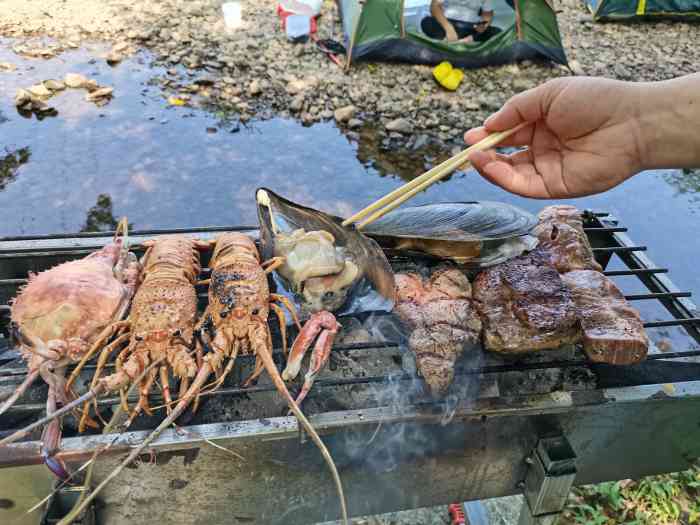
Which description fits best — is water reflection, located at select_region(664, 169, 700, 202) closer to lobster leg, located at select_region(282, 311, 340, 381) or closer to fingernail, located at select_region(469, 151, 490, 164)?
fingernail, located at select_region(469, 151, 490, 164)

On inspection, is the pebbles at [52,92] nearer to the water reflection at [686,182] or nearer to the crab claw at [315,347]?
the crab claw at [315,347]

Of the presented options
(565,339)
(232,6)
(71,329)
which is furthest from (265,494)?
(232,6)

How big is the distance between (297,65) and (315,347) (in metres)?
8.14

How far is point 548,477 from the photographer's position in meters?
2.52

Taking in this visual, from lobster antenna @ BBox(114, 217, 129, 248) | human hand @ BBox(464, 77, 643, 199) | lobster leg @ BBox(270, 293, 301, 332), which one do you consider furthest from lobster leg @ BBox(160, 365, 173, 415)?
human hand @ BBox(464, 77, 643, 199)

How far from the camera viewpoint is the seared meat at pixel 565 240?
312cm

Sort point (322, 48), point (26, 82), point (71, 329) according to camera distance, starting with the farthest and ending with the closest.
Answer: point (322, 48) → point (26, 82) → point (71, 329)

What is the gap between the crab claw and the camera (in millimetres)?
2338

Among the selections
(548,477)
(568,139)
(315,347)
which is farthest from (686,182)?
(315,347)

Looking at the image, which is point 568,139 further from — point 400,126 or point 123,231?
point 400,126

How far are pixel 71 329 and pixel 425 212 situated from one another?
2.08m

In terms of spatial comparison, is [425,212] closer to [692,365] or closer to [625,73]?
[692,365]

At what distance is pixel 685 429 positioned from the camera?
2.76 m

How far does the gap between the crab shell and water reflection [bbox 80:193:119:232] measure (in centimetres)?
378
